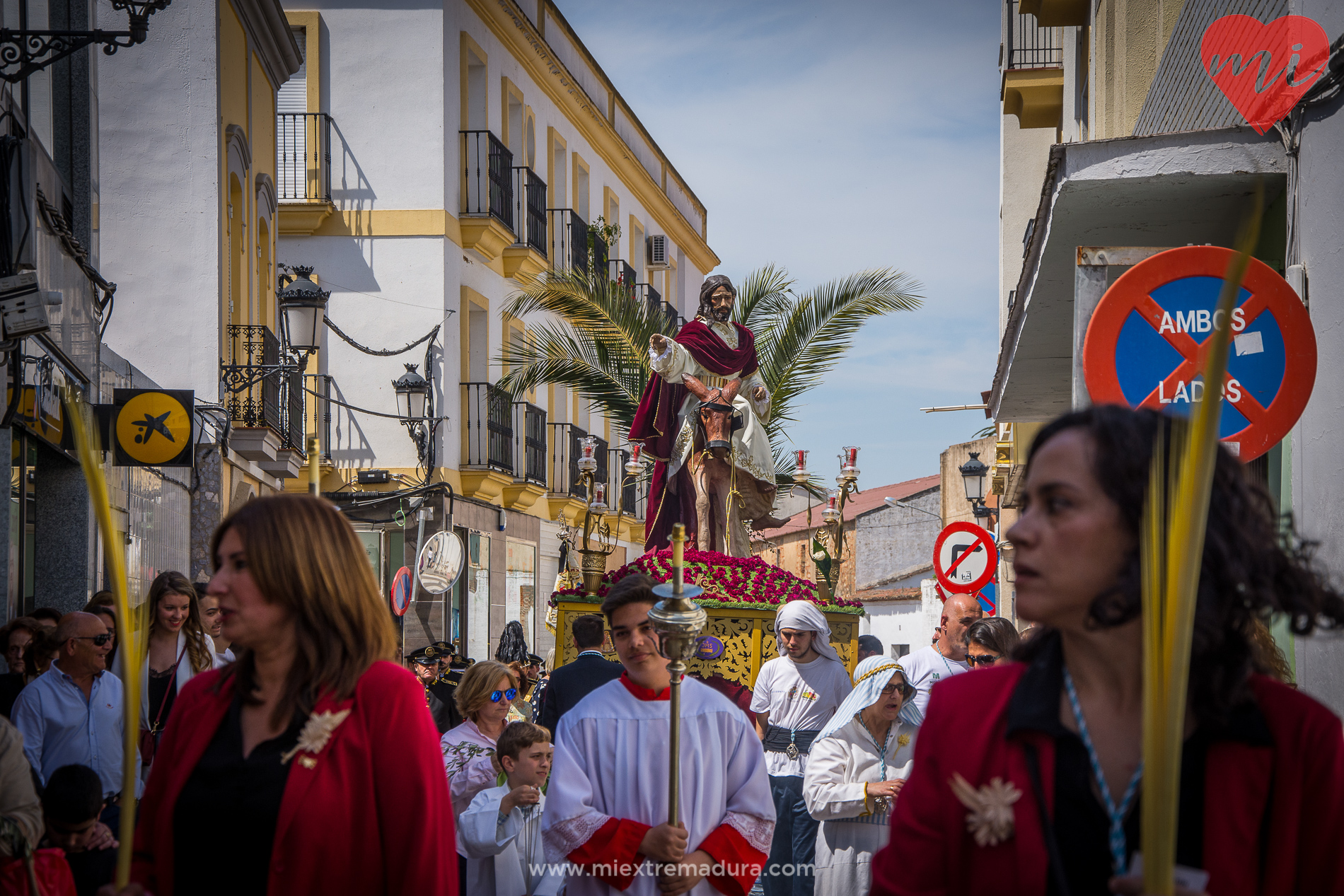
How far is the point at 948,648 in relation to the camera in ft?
24.8

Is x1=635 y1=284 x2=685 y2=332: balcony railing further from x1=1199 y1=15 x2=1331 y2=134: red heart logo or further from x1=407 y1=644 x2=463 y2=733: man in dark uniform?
x1=1199 y1=15 x2=1331 y2=134: red heart logo

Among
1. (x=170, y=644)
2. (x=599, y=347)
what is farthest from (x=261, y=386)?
(x=170, y=644)

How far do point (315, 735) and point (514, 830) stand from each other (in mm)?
2748

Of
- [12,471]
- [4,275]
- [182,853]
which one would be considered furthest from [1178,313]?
[12,471]

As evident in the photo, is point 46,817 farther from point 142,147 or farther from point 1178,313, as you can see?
point 142,147

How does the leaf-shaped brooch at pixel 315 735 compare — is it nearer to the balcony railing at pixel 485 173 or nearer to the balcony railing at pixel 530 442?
the balcony railing at pixel 485 173

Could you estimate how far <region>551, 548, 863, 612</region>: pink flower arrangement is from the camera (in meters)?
9.97

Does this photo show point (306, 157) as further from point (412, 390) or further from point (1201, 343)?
point (1201, 343)

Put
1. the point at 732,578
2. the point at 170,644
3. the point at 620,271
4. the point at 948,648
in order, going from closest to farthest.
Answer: the point at 170,644 < the point at 948,648 < the point at 732,578 < the point at 620,271

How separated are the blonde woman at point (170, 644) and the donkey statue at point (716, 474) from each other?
626cm

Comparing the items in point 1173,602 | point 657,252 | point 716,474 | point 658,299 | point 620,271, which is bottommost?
point 1173,602

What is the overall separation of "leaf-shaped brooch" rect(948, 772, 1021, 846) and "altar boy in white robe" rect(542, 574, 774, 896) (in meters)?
2.10

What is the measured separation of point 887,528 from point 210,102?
1275 inches

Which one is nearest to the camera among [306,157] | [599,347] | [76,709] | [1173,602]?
[1173,602]
